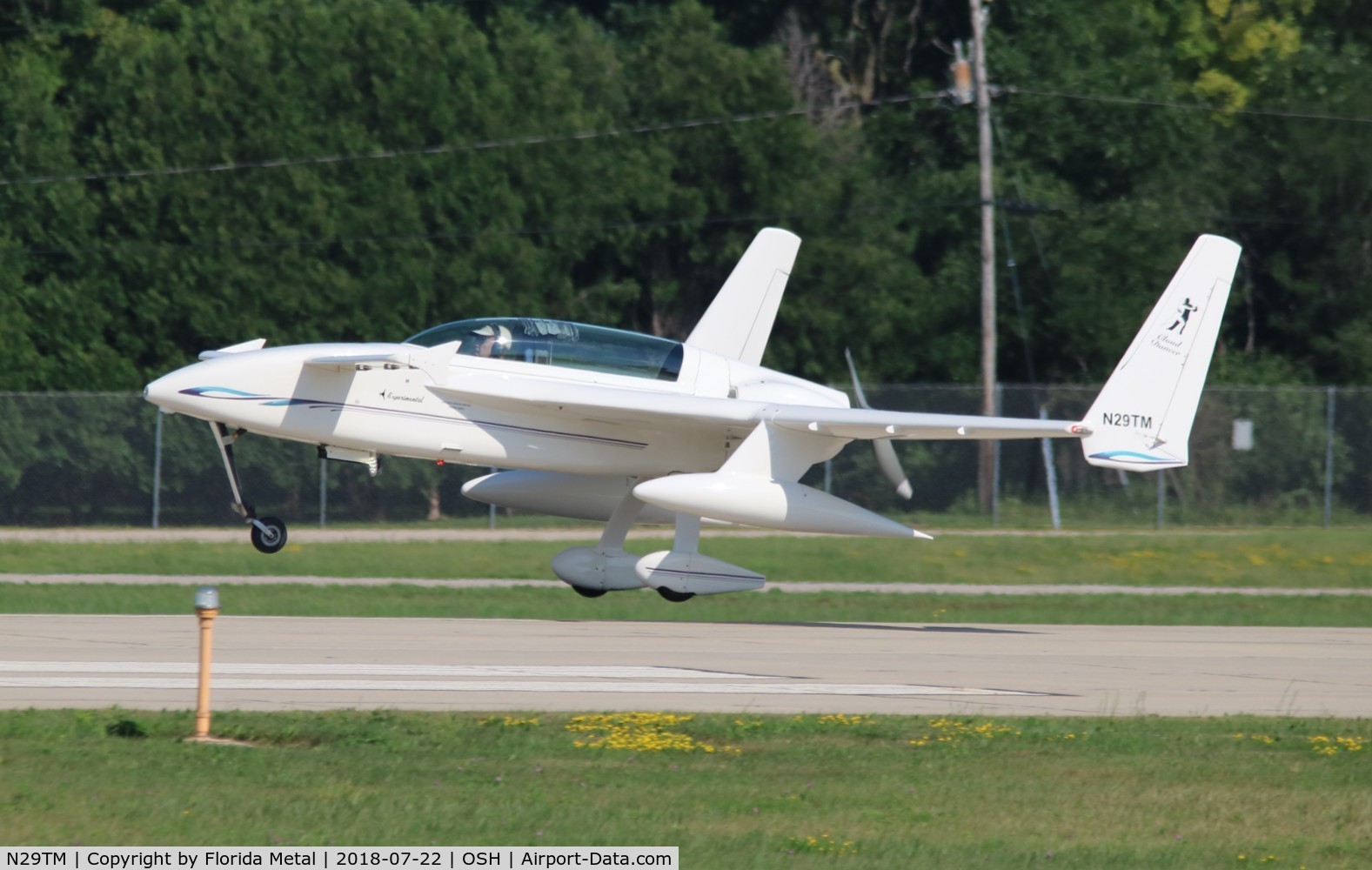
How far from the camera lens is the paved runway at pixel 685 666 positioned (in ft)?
44.7

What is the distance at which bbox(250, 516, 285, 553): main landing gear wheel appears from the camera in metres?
18.6

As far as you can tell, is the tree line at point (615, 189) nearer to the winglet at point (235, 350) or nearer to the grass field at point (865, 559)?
the grass field at point (865, 559)

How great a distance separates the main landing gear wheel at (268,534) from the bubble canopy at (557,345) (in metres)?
2.46

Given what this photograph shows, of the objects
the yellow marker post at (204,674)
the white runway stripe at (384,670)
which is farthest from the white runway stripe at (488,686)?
the yellow marker post at (204,674)

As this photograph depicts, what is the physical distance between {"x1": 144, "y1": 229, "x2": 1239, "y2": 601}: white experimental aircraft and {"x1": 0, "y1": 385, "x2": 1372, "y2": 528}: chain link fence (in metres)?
15.2

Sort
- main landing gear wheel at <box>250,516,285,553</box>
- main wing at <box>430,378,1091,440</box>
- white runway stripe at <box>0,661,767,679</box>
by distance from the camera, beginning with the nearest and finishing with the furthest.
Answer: white runway stripe at <box>0,661,767,679</box> → main landing gear wheel at <box>250,516,285,553</box> → main wing at <box>430,378,1091,440</box>

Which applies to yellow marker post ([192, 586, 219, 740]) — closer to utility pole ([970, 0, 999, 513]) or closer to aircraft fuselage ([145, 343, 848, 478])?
aircraft fuselage ([145, 343, 848, 478])

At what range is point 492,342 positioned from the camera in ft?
62.0

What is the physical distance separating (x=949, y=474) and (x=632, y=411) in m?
18.0

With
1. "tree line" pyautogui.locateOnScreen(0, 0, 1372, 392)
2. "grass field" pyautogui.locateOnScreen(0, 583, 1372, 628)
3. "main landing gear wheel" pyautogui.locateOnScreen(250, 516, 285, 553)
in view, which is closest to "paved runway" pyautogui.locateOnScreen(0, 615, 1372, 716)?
"main landing gear wheel" pyautogui.locateOnScreen(250, 516, 285, 553)

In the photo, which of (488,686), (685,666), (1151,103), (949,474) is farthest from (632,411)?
(1151,103)

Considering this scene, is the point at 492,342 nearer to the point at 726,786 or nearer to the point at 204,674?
the point at 204,674

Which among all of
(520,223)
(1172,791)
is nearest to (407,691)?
(1172,791)

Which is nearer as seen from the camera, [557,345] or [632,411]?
[632,411]
